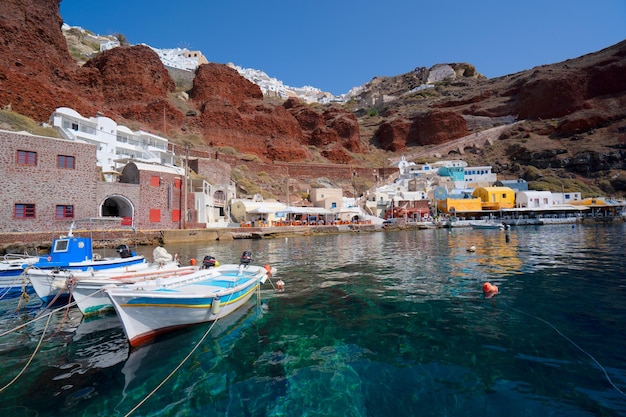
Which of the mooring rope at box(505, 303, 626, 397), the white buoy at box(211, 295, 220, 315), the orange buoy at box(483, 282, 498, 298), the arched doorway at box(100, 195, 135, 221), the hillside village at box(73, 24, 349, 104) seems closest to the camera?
the mooring rope at box(505, 303, 626, 397)

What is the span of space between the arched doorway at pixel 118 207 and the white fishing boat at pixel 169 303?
23011mm

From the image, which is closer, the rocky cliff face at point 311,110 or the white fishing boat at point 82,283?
the white fishing boat at point 82,283

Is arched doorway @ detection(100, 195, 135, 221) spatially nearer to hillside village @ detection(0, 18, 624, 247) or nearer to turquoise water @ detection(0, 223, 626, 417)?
hillside village @ detection(0, 18, 624, 247)

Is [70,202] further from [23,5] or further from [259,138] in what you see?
[259,138]

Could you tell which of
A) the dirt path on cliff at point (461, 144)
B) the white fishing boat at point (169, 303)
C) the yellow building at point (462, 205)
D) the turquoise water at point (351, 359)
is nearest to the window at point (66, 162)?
the turquoise water at point (351, 359)

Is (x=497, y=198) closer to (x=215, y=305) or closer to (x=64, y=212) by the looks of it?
(x=215, y=305)

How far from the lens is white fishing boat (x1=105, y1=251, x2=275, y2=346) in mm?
5871

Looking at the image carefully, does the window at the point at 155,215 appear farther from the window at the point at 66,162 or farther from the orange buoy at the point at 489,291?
the orange buoy at the point at 489,291

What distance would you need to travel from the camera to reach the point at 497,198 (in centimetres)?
→ 5316

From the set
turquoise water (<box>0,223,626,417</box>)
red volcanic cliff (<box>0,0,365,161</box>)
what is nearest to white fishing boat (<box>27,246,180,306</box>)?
turquoise water (<box>0,223,626,417</box>)

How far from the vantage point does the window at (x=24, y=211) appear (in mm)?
22125

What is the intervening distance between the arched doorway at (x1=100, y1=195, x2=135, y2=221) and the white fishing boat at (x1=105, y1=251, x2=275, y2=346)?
2301 cm

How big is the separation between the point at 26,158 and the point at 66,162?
227 centimetres

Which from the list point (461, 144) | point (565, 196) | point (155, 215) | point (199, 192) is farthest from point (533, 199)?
point (155, 215)
